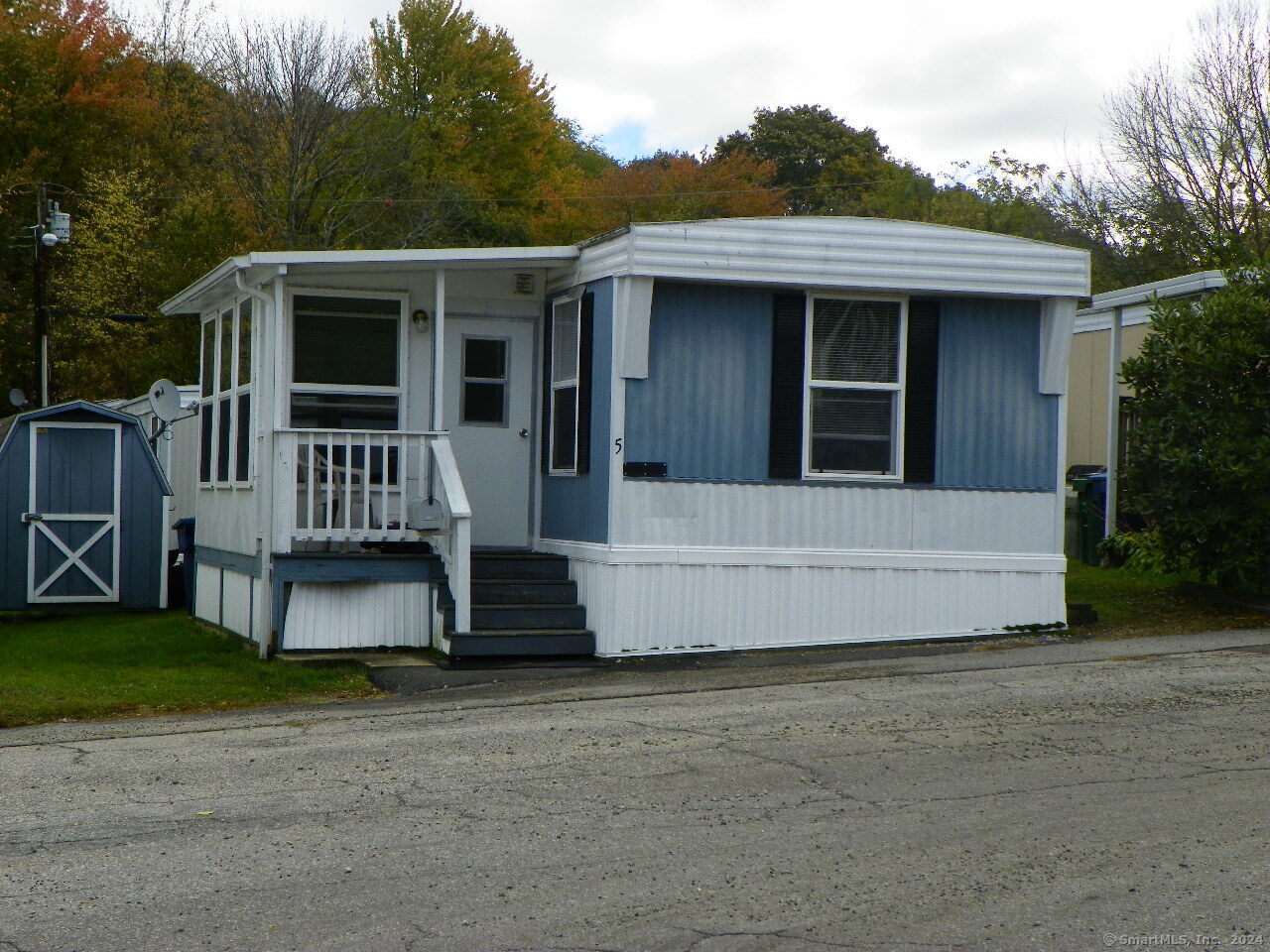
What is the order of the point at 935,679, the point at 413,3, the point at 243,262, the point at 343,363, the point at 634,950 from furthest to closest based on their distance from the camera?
the point at 413,3, the point at 343,363, the point at 243,262, the point at 935,679, the point at 634,950

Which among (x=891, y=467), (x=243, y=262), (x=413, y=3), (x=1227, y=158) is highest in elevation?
(x=413, y=3)

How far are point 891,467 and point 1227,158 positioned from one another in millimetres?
18073

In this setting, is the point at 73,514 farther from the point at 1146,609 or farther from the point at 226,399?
the point at 1146,609

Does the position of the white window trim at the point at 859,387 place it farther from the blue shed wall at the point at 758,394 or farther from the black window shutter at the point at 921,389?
the blue shed wall at the point at 758,394

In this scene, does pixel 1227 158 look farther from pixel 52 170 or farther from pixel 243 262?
pixel 52 170

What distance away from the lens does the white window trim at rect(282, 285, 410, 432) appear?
1153cm

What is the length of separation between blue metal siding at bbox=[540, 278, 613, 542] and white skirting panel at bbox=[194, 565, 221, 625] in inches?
157

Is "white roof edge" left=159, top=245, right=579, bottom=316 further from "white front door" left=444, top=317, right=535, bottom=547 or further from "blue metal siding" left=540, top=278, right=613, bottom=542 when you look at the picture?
"white front door" left=444, top=317, right=535, bottom=547

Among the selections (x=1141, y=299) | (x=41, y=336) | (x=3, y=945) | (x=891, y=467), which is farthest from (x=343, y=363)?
(x=41, y=336)

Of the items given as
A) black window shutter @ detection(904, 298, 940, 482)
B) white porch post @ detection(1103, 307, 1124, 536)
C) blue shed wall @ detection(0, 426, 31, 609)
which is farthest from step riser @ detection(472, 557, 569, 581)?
white porch post @ detection(1103, 307, 1124, 536)

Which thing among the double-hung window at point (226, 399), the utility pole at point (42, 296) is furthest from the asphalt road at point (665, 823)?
the utility pole at point (42, 296)

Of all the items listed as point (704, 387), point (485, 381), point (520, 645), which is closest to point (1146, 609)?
point (704, 387)

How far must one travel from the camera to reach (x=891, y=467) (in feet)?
37.4

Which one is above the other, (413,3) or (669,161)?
(413,3)
